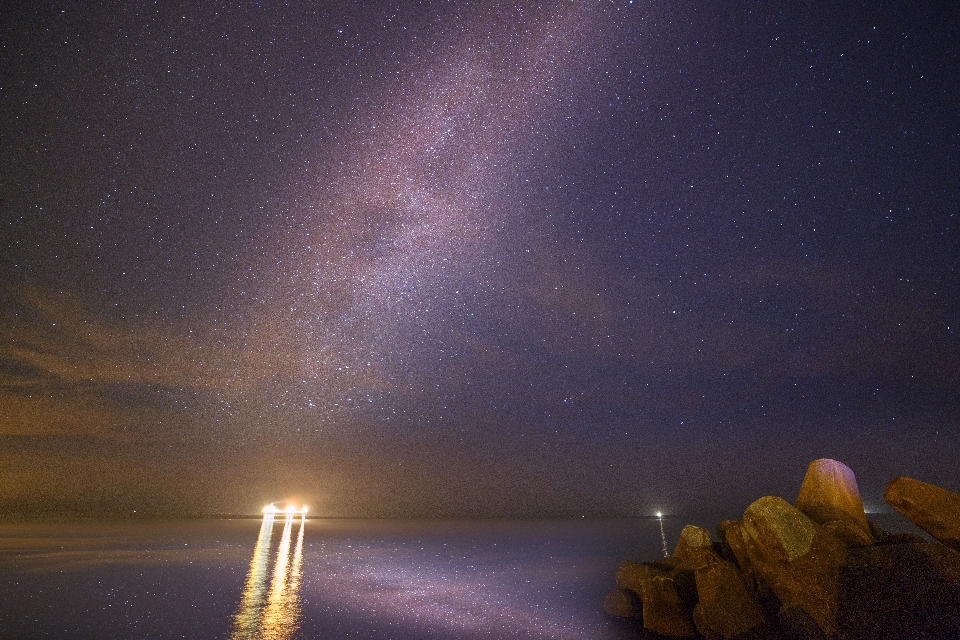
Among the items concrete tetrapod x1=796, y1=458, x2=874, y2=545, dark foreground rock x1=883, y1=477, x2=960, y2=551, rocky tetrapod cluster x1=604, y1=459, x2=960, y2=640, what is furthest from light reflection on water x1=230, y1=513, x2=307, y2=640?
dark foreground rock x1=883, y1=477, x2=960, y2=551

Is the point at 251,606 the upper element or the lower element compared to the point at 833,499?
lower

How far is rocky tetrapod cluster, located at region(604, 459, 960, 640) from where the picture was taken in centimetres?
1440

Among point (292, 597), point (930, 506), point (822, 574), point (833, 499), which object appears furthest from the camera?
point (292, 597)

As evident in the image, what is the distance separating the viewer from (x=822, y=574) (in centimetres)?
1552

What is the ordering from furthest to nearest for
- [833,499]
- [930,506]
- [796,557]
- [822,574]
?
1. [833,499]
2. [930,506]
3. [796,557]
4. [822,574]

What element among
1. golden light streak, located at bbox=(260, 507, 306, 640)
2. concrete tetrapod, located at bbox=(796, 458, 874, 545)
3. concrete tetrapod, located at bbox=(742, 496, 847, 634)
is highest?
concrete tetrapod, located at bbox=(796, 458, 874, 545)

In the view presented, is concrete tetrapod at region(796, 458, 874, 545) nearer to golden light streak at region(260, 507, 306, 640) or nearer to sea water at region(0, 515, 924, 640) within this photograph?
sea water at region(0, 515, 924, 640)

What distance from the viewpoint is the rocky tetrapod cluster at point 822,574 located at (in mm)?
14398

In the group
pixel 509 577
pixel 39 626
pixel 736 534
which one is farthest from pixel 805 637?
pixel 509 577

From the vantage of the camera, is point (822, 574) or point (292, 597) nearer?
point (822, 574)

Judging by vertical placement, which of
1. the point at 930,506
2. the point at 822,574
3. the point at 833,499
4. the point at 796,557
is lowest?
the point at 822,574

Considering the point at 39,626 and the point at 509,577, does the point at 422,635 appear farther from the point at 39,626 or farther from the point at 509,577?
the point at 509,577

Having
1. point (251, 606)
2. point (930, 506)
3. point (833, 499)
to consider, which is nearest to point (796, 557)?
point (833, 499)

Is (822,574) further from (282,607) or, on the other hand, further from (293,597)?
(293,597)
